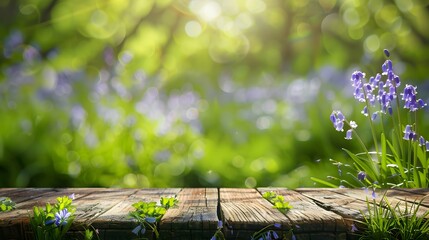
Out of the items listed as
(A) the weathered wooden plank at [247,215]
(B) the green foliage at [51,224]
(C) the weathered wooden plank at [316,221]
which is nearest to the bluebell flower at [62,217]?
(B) the green foliage at [51,224]

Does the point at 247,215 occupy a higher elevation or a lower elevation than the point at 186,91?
lower

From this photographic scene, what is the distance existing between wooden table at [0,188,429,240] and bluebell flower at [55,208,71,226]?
32 mm

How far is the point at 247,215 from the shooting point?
Answer: 159 centimetres

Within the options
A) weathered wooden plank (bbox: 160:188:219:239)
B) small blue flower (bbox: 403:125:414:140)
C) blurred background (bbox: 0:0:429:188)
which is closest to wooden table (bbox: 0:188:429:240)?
weathered wooden plank (bbox: 160:188:219:239)

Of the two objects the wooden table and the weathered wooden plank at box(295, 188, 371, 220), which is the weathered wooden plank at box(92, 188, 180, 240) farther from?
the weathered wooden plank at box(295, 188, 371, 220)

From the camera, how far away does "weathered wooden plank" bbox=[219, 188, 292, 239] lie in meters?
1.50

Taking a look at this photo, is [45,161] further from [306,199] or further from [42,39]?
[42,39]

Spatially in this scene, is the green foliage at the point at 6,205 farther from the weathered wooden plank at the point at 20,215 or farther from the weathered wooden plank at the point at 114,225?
the weathered wooden plank at the point at 114,225

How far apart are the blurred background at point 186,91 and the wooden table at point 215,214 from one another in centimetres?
147

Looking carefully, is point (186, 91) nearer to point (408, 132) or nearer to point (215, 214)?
point (408, 132)

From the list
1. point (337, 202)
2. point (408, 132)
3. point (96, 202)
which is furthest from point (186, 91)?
point (337, 202)

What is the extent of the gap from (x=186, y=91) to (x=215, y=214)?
178 inches

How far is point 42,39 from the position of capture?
6.89 meters

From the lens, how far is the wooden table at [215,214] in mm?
1504
